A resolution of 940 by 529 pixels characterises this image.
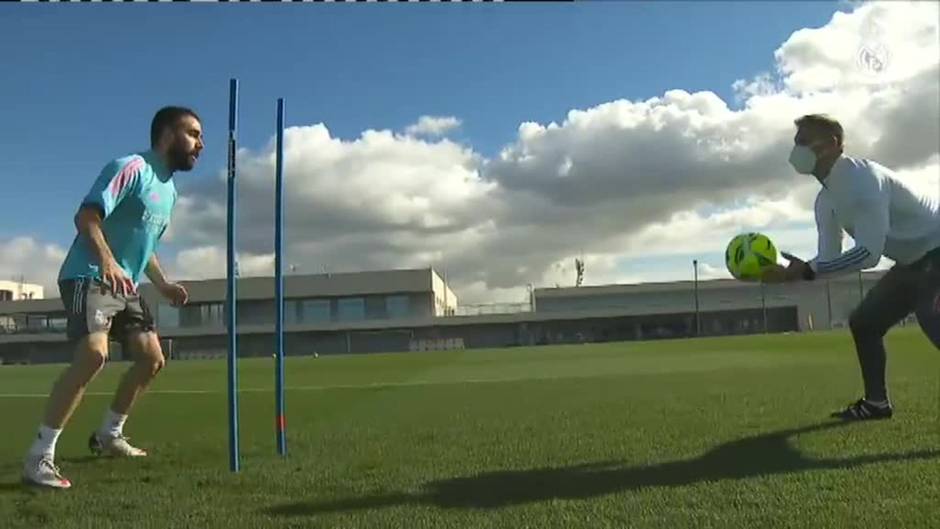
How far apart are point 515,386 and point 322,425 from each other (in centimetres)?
505

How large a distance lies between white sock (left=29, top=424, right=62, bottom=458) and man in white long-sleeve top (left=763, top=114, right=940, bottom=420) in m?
4.22

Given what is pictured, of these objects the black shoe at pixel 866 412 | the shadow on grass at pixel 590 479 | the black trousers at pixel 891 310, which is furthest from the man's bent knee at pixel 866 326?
the shadow on grass at pixel 590 479

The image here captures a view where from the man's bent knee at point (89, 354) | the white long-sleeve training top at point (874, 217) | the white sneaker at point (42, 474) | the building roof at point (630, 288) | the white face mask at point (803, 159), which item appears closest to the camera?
the white sneaker at point (42, 474)

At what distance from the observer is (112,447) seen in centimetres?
621

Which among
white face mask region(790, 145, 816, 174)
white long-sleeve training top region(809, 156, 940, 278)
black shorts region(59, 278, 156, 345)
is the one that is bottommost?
black shorts region(59, 278, 156, 345)

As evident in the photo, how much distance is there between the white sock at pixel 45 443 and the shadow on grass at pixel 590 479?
61.8 inches

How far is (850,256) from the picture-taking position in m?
5.63

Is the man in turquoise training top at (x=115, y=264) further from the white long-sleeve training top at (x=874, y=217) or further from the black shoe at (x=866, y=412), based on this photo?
the black shoe at (x=866, y=412)

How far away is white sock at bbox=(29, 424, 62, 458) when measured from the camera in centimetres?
516

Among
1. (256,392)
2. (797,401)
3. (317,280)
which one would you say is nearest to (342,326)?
(317,280)

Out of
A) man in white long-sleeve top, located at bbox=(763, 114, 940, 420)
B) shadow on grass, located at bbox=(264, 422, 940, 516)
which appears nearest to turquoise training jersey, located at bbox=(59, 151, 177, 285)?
shadow on grass, located at bbox=(264, 422, 940, 516)

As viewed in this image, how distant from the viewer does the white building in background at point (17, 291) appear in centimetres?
10181

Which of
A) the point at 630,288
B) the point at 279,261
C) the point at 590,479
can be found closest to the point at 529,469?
the point at 590,479

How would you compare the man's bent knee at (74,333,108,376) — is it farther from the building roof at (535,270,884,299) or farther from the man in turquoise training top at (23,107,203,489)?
the building roof at (535,270,884,299)
